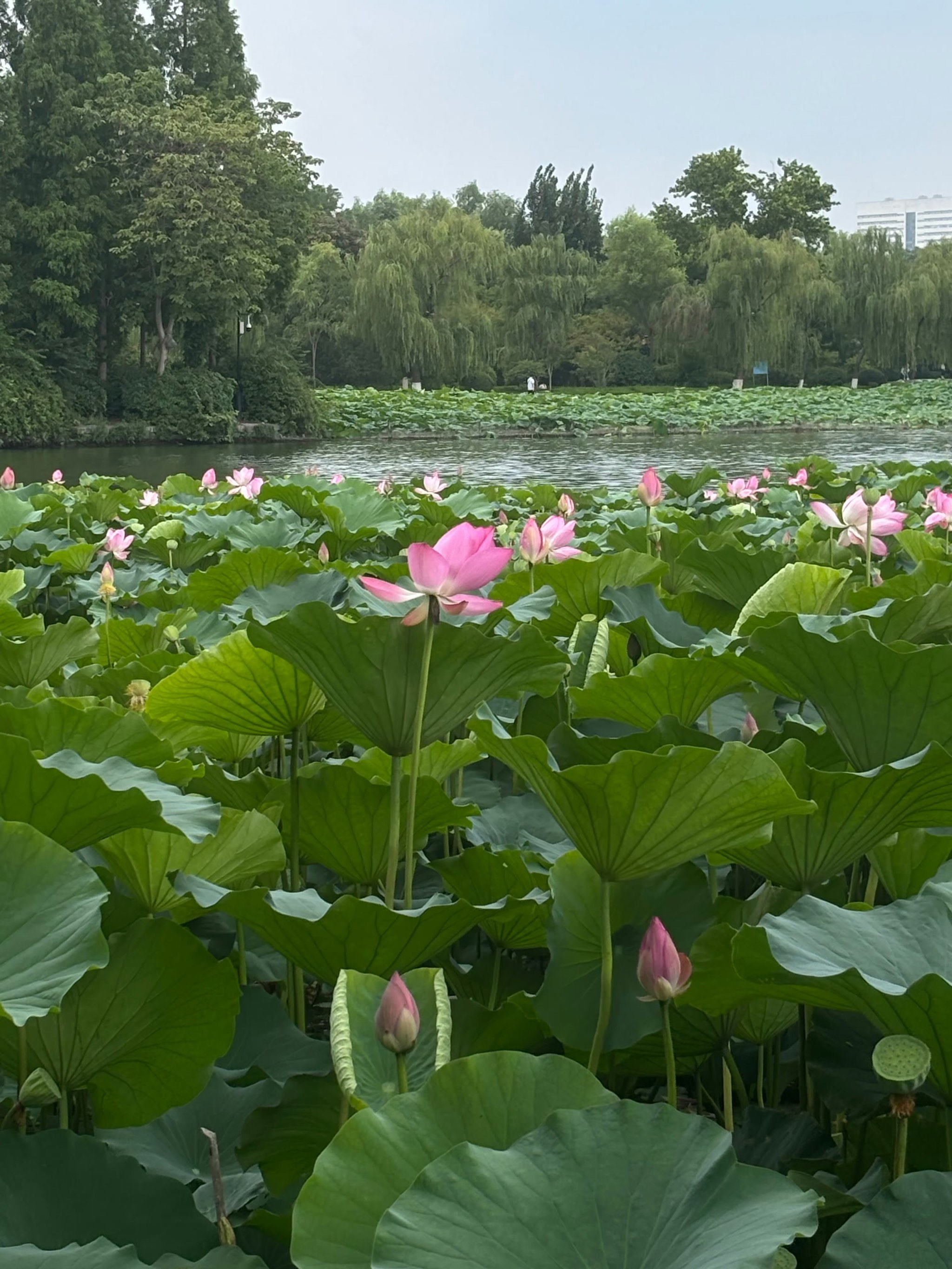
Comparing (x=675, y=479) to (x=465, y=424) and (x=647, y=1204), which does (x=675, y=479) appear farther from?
(x=465, y=424)

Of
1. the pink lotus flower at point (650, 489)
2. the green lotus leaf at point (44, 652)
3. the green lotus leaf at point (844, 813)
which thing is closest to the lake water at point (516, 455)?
the pink lotus flower at point (650, 489)

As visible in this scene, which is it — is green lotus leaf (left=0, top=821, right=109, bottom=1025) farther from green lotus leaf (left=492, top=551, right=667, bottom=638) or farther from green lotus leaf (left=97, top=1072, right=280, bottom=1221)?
green lotus leaf (left=492, top=551, right=667, bottom=638)

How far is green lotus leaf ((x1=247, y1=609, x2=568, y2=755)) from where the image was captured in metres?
0.82

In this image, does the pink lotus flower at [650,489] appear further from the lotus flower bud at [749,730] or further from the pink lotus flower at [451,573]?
the pink lotus flower at [451,573]

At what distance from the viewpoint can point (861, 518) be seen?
67.3 inches

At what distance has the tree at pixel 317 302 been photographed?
33281mm

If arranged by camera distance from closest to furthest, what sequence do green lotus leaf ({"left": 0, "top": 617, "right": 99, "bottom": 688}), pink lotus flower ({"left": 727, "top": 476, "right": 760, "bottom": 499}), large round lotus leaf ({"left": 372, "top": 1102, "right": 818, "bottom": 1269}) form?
large round lotus leaf ({"left": 372, "top": 1102, "right": 818, "bottom": 1269}) < green lotus leaf ({"left": 0, "top": 617, "right": 99, "bottom": 688}) < pink lotus flower ({"left": 727, "top": 476, "right": 760, "bottom": 499})

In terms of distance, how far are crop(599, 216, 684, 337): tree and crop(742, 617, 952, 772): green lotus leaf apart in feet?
129

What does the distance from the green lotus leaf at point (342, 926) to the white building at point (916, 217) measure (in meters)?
202

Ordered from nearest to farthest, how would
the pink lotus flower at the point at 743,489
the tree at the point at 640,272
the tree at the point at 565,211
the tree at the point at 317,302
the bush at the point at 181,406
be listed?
the pink lotus flower at the point at 743,489 → the bush at the point at 181,406 → the tree at the point at 317,302 → the tree at the point at 640,272 → the tree at the point at 565,211

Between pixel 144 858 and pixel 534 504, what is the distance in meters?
3.68

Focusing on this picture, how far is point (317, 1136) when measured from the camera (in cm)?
69

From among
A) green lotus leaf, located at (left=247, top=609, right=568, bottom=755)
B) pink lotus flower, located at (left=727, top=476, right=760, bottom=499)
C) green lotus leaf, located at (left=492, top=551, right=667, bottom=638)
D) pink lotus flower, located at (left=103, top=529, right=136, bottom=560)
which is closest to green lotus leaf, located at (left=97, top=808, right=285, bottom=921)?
green lotus leaf, located at (left=247, top=609, right=568, bottom=755)

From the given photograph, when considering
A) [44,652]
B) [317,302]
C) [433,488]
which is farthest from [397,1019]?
[317,302]
